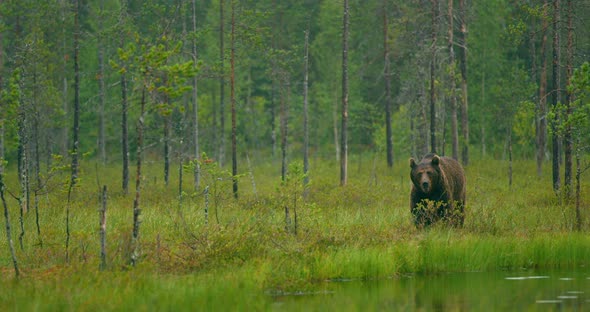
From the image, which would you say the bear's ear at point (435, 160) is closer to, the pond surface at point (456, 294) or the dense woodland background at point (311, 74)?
the dense woodland background at point (311, 74)

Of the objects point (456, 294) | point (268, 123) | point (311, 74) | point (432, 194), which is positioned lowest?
point (456, 294)

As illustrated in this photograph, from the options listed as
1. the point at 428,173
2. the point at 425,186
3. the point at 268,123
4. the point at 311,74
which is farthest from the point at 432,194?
the point at 268,123

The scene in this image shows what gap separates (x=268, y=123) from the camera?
63094 mm

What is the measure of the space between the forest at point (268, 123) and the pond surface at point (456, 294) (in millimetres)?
544

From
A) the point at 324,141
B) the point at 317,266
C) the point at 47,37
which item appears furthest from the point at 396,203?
the point at 324,141

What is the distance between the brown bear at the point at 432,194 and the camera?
1711cm

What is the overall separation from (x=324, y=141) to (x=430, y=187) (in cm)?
4598

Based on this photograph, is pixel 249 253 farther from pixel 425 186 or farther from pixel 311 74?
pixel 311 74

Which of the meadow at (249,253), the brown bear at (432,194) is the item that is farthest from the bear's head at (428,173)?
the meadow at (249,253)

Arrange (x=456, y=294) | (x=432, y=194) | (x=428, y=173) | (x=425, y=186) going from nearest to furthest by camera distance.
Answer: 1. (x=456, y=294)
2. (x=425, y=186)
3. (x=428, y=173)
4. (x=432, y=194)

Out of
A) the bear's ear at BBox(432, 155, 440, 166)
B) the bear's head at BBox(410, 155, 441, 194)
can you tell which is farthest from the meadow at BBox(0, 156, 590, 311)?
the bear's ear at BBox(432, 155, 440, 166)

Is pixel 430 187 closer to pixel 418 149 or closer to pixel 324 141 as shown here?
pixel 418 149

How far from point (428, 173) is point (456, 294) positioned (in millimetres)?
5529

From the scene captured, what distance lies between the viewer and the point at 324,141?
6322cm
